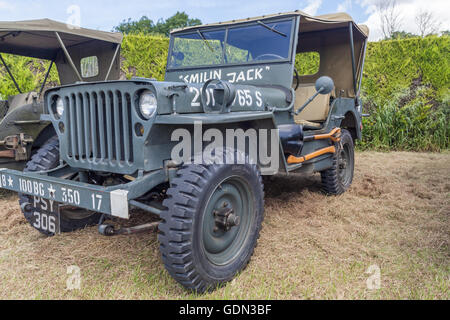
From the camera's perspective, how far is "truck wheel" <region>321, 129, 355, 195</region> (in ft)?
14.7

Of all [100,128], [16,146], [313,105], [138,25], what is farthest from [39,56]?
[138,25]

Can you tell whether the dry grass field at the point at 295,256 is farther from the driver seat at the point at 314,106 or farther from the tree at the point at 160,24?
the tree at the point at 160,24

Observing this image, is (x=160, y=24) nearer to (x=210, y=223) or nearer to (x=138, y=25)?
(x=138, y=25)

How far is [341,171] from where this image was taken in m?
4.73

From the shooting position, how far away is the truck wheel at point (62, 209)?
3.02 m

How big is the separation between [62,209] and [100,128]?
42.0 inches

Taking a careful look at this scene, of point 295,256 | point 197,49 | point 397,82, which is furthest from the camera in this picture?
point 397,82

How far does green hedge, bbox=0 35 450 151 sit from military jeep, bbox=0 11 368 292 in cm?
596

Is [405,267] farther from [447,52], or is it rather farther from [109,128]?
[447,52]

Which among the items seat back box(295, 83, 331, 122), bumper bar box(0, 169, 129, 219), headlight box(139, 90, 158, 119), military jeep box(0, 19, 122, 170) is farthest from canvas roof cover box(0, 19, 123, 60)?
headlight box(139, 90, 158, 119)

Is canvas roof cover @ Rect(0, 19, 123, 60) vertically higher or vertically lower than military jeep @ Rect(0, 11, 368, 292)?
higher

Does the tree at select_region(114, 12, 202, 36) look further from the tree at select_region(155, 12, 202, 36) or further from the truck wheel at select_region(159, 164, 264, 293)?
the truck wheel at select_region(159, 164, 264, 293)

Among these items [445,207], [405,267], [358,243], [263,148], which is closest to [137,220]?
[263,148]

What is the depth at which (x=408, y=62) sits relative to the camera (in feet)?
30.8
